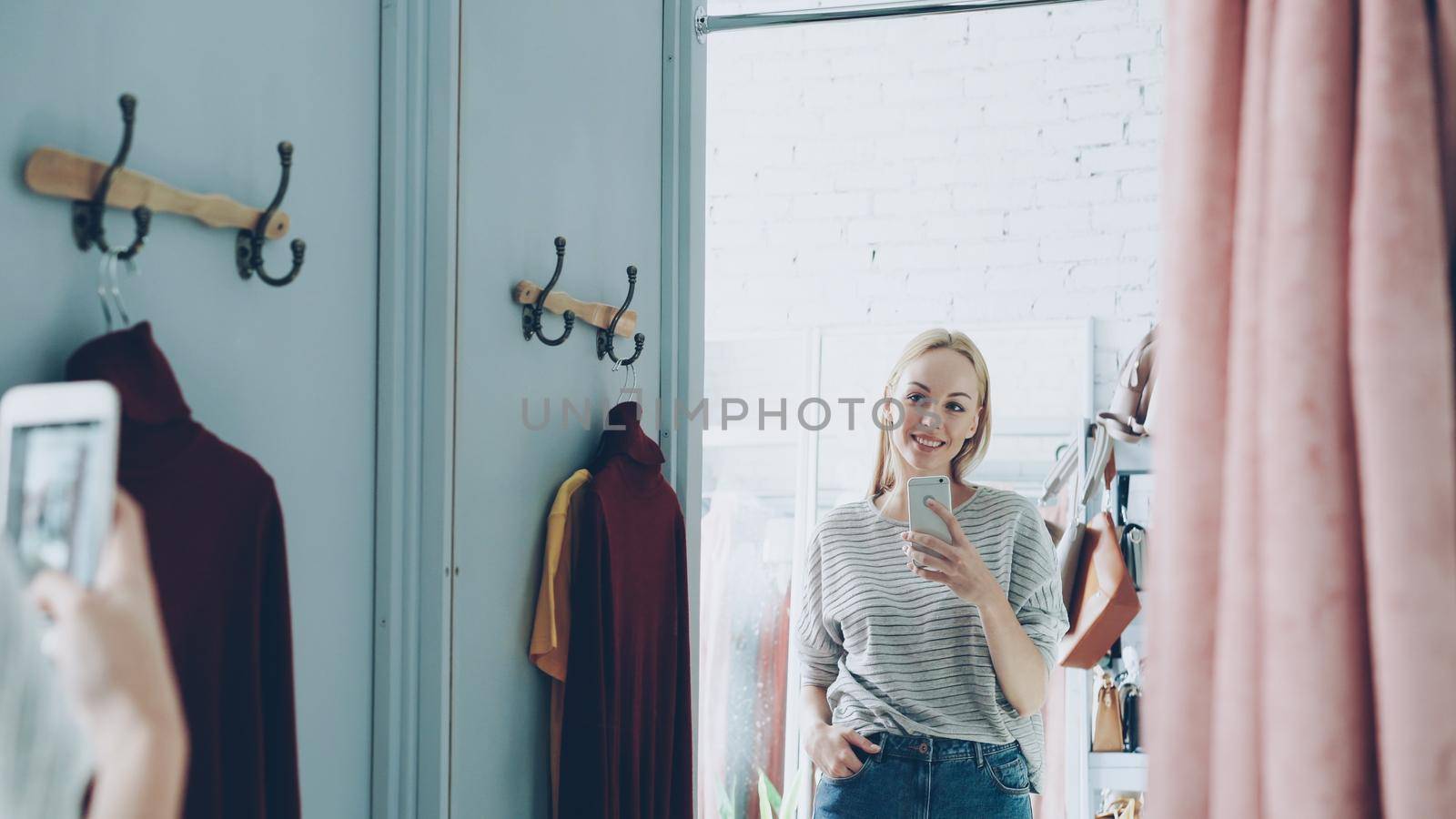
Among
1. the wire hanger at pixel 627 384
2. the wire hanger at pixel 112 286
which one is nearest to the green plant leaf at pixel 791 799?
the wire hanger at pixel 627 384

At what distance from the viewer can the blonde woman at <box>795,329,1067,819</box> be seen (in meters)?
1.63

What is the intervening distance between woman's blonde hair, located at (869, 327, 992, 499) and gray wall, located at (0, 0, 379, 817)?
A: 107 cm

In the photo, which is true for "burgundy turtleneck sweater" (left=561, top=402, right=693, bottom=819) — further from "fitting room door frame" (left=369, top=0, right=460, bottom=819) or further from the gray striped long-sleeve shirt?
the gray striped long-sleeve shirt

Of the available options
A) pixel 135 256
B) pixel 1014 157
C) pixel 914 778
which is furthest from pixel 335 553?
pixel 1014 157

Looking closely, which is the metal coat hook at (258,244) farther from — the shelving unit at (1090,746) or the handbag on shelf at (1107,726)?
the handbag on shelf at (1107,726)

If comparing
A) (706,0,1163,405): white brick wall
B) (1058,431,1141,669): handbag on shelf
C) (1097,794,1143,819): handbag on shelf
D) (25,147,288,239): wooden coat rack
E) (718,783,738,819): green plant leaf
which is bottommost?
(718,783,738,819): green plant leaf

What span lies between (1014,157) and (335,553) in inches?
87.8

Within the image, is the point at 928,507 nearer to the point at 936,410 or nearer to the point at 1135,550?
the point at 936,410

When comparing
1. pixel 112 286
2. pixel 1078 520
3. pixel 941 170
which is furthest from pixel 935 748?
pixel 941 170

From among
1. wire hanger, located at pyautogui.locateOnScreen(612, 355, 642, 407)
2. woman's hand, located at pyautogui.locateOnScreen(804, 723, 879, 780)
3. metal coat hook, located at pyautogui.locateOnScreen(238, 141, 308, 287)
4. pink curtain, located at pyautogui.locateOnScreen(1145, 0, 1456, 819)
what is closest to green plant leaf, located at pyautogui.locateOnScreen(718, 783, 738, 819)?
woman's hand, located at pyautogui.locateOnScreen(804, 723, 879, 780)

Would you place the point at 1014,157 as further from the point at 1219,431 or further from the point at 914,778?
the point at 1219,431

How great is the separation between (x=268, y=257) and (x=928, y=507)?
1.13 m

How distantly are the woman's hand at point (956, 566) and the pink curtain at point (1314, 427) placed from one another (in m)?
1.10

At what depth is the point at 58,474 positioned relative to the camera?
506mm
